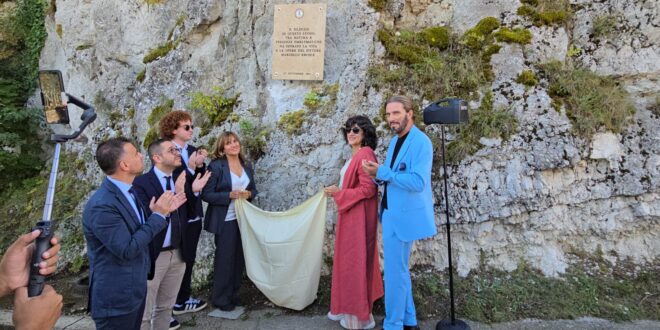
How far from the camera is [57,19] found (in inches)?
364

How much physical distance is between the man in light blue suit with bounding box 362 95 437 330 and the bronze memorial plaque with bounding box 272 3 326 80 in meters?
2.66

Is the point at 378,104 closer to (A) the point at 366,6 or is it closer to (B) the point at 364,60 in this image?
(B) the point at 364,60

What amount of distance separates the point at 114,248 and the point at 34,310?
0.93m

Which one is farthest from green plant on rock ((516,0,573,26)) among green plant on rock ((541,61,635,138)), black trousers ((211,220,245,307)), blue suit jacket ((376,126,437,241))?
black trousers ((211,220,245,307))

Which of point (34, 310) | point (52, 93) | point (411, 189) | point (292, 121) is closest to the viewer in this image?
point (34, 310)

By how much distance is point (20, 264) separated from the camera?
1846 millimetres

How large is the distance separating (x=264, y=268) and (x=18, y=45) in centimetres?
984

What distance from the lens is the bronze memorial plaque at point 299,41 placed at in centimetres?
627

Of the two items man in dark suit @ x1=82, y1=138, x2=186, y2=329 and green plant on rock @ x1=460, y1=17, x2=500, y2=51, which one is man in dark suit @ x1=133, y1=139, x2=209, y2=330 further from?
green plant on rock @ x1=460, y1=17, x2=500, y2=51

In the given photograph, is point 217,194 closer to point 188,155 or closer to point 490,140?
point 188,155

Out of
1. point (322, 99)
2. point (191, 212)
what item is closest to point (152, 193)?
point (191, 212)

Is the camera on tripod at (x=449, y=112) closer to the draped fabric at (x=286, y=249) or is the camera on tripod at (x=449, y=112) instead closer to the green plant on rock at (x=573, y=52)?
the draped fabric at (x=286, y=249)

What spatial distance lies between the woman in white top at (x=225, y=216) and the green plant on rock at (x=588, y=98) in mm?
4517

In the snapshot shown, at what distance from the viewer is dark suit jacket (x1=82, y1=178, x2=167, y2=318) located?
8.91 ft
